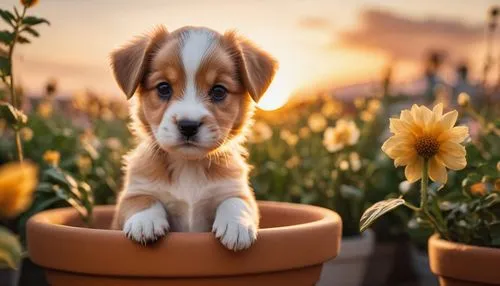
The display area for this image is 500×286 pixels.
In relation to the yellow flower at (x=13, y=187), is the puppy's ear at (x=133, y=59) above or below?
below

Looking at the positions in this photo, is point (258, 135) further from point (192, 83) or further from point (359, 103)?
point (192, 83)

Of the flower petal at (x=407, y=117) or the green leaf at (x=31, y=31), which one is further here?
the green leaf at (x=31, y=31)

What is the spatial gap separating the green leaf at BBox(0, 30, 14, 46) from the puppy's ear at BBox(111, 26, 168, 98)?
340 millimetres

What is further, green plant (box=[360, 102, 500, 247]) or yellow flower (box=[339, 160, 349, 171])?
yellow flower (box=[339, 160, 349, 171])

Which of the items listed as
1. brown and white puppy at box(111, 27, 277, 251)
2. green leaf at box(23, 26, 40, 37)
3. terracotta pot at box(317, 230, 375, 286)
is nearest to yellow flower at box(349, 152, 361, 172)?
terracotta pot at box(317, 230, 375, 286)

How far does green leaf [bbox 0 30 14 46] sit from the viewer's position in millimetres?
2229

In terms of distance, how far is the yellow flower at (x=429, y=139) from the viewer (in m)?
1.95

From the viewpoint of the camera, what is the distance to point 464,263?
2.27m

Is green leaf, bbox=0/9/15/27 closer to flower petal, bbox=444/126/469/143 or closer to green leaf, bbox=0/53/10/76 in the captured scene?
green leaf, bbox=0/53/10/76

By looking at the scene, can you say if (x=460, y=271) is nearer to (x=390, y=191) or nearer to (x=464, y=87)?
(x=390, y=191)

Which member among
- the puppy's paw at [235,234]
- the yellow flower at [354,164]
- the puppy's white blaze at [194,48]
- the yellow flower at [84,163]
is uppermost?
the puppy's white blaze at [194,48]

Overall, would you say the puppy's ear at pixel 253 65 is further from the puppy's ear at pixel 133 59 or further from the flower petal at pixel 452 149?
the flower petal at pixel 452 149

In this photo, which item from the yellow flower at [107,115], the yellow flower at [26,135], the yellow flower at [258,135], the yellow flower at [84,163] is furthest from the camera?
the yellow flower at [107,115]

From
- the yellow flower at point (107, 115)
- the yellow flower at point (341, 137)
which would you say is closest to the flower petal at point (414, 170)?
the yellow flower at point (341, 137)
